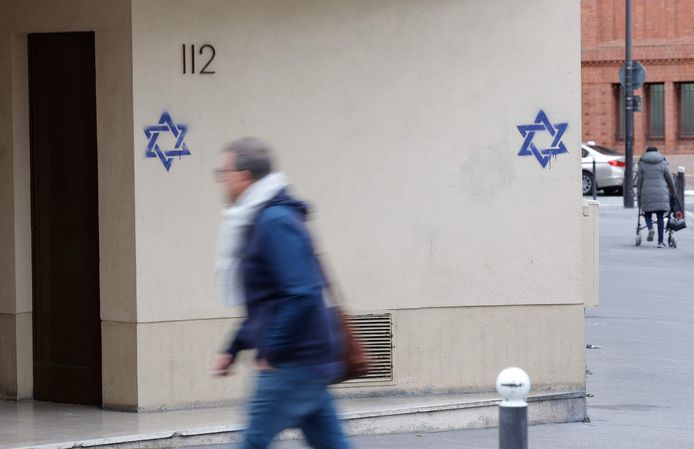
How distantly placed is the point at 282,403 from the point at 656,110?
43.2 m

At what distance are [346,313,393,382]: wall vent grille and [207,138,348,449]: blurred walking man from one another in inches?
147

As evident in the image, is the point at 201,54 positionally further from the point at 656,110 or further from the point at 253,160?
the point at 656,110

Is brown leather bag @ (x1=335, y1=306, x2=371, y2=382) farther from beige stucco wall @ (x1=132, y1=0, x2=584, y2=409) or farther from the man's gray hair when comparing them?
beige stucco wall @ (x1=132, y1=0, x2=584, y2=409)

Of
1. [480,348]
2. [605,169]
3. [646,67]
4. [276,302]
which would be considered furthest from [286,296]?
[646,67]

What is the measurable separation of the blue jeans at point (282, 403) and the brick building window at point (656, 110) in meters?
42.5

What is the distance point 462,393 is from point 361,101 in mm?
2110

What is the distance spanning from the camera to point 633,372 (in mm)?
11781

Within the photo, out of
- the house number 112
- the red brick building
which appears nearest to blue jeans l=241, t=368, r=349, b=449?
the house number 112

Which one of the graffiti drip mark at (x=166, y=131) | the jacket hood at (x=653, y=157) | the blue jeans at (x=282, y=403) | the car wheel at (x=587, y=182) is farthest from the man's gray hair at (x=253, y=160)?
the car wheel at (x=587, y=182)

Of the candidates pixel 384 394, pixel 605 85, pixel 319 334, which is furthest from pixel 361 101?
pixel 605 85

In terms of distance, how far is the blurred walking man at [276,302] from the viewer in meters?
5.60

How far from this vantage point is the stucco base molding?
848 centimetres

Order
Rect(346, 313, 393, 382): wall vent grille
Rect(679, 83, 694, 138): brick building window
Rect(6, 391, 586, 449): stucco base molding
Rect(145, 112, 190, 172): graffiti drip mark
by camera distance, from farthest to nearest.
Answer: Rect(679, 83, 694, 138): brick building window → Rect(346, 313, 393, 382): wall vent grille → Rect(145, 112, 190, 172): graffiti drip mark → Rect(6, 391, 586, 449): stucco base molding

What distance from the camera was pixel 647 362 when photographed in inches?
482
